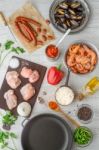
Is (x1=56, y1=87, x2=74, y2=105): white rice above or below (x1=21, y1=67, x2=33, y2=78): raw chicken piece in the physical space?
below

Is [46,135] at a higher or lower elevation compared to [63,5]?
lower

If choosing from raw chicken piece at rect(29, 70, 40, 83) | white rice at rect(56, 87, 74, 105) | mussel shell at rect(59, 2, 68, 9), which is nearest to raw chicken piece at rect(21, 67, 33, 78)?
raw chicken piece at rect(29, 70, 40, 83)

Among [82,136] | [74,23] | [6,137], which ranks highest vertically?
[74,23]

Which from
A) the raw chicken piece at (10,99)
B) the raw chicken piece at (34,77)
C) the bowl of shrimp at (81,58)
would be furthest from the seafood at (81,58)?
the raw chicken piece at (10,99)

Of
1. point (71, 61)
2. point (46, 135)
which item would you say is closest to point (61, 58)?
point (71, 61)

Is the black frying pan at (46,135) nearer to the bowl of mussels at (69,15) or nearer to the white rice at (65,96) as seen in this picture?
the white rice at (65,96)

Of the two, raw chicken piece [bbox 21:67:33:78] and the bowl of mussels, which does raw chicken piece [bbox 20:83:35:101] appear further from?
the bowl of mussels

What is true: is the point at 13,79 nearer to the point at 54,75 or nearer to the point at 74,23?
the point at 54,75
